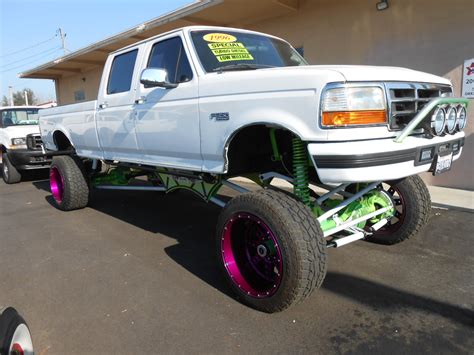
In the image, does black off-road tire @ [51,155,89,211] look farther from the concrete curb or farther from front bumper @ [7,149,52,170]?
the concrete curb

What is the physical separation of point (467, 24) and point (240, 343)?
6.37 metres

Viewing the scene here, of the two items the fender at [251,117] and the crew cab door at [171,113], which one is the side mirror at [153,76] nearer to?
the crew cab door at [171,113]

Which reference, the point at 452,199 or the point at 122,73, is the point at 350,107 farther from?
the point at 452,199

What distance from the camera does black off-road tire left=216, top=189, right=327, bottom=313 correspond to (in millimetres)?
2617

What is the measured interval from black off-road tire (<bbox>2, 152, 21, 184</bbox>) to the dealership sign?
9547 millimetres

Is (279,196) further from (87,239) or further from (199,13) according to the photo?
(199,13)

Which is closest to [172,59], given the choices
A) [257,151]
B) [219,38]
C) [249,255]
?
[219,38]

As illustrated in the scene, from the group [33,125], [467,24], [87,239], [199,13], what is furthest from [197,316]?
[33,125]

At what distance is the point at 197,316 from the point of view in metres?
2.95

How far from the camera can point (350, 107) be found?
8.15ft

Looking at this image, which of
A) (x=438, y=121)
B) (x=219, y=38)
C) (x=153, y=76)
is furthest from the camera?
(x=219, y=38)

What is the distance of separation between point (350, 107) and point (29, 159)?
8.23 meters

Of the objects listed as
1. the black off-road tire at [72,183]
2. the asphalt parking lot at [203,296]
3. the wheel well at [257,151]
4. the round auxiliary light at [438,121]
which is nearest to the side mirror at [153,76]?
the wheel well at [257,151]

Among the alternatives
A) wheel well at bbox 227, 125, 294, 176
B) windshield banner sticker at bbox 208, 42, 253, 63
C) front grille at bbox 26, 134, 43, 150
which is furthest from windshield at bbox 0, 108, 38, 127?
wheel well at bbox 227, 125, 294, 176
